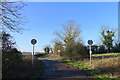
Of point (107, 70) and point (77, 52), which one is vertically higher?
point (77, 52)

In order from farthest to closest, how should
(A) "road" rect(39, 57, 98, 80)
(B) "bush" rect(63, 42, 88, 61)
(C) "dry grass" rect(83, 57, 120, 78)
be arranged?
(B) "bush" rect(63, 42, 88, 61) < (C) "dry grass" rect(83, 57, 120, 78) < (A) "road" rect(39, 57, 98, 80)

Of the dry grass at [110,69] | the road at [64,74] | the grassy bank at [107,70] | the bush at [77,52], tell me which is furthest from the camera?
the bush at [77,52]

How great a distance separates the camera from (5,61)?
7934 millimetres

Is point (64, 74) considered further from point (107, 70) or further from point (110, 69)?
point (110, 69)

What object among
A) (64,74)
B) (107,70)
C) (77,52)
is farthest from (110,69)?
(77,52)

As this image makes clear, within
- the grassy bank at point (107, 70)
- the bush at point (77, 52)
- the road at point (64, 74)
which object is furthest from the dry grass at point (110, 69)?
the bush at point (77, 52)

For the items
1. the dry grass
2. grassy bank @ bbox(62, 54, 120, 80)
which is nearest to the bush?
grassy bank @ bbox(62, 54, 120, 80)

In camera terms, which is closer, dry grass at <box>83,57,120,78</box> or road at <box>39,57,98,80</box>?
road at <box>39,57,98,80</box>

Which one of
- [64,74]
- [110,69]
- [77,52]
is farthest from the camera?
[77,52]

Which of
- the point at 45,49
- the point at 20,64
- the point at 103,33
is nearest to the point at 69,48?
the point at 20,64

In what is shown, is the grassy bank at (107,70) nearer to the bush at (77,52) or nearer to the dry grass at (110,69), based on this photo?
Answer: the dry grass at (110,69)

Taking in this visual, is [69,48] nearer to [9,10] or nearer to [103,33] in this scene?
[9,10]

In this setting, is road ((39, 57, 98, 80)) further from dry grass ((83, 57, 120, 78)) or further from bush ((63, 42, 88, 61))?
bush ((63, 42, 88, 61))

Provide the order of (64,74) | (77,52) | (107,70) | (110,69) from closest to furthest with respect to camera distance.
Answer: (64,74), (107,70), (110,69), (77,52)
